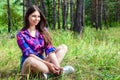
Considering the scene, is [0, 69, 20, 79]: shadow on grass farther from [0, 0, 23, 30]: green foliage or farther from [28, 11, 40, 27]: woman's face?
[0, 0, 23, 30]: green foliage

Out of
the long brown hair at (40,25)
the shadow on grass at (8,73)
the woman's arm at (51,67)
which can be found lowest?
the shadow on grass at (8,73)

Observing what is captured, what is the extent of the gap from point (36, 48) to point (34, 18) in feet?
1.66

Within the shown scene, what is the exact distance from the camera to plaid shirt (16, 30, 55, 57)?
527 centimetres

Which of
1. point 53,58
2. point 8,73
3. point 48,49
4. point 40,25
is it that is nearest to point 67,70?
point 53,58

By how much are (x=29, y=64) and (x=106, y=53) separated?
231 centimetres

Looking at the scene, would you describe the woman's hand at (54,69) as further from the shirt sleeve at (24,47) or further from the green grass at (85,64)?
the shirt sleeve at (24,47)

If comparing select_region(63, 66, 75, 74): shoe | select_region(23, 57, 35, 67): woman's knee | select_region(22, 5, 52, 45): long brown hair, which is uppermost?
select_region(22, 5, 52, 45): long brown hair

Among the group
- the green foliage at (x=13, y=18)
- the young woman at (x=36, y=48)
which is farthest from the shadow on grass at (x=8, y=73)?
the green foliage at (x=13, y=18)

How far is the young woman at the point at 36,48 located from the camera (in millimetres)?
5043

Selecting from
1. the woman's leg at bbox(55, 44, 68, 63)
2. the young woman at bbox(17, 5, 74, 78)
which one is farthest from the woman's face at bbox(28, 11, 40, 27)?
the woman's leg at bbox(55, 44, 68, 63)

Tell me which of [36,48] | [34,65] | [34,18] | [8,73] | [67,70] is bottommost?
[8,73]

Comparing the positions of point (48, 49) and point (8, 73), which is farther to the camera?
point (8, 73)

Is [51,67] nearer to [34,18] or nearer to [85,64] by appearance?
[34,18]

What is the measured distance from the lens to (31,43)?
17.5 ft
